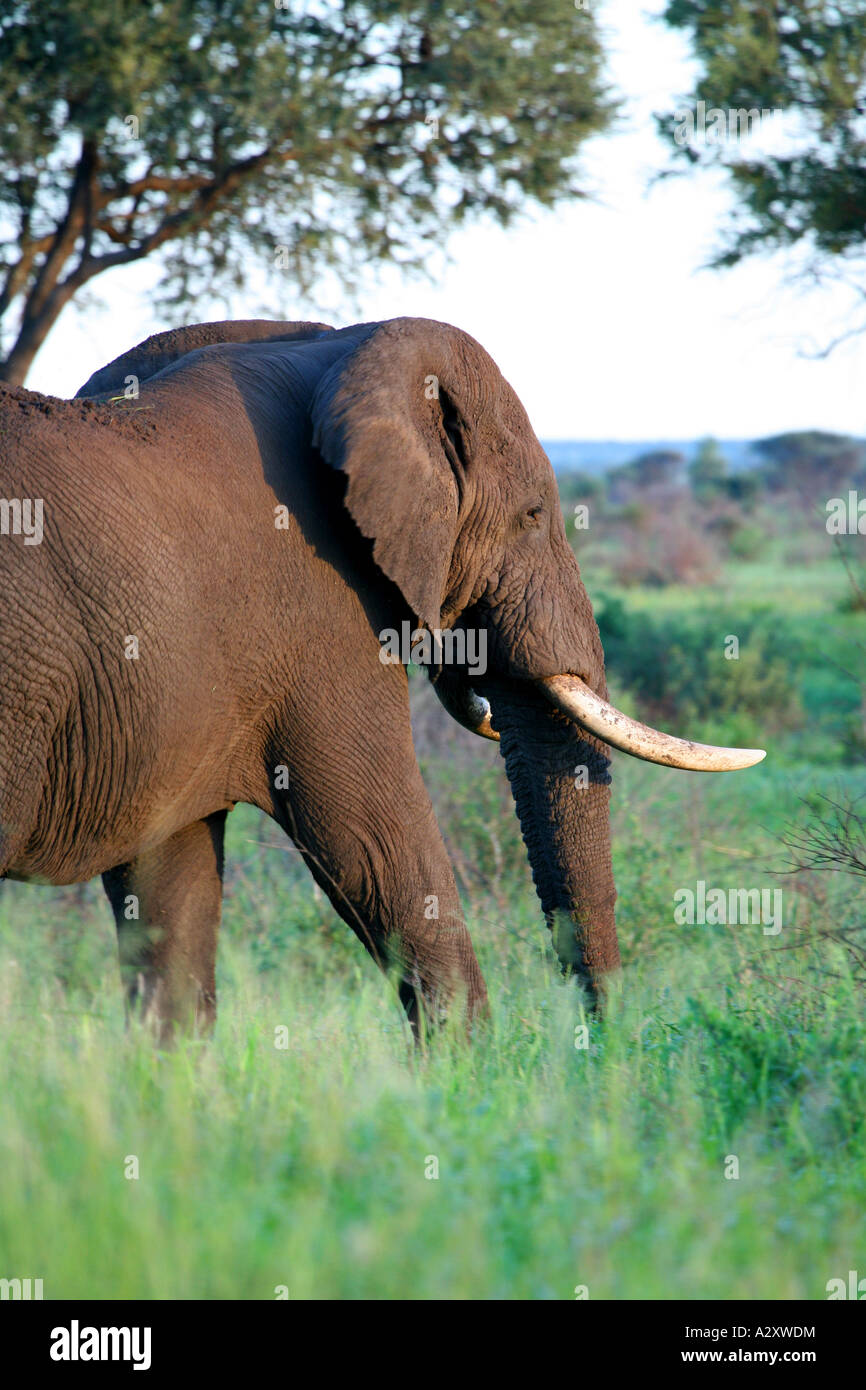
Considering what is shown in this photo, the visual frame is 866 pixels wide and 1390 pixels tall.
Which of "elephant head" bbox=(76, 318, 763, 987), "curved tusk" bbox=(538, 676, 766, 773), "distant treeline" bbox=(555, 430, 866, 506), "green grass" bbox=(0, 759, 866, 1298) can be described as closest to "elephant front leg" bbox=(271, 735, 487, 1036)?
"green grass" bbox=(0, 759, 866, 1298)

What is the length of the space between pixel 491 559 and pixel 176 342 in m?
1.41

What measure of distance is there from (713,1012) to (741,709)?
8514 mm

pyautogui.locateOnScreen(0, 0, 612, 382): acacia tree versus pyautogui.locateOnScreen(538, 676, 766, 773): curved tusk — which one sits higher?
pyautogui.locateOnScreen(0, 0, 612, 382): acacia tree

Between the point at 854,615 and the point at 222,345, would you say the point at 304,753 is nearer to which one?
the point at 222,345

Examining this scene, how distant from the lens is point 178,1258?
281 cm

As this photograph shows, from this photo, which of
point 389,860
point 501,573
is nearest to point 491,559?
point 501,573

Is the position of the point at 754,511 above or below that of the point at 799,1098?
above

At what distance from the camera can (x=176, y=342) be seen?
5379 millimetres

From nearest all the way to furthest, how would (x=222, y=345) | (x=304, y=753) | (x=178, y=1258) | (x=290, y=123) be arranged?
(x=178, y=1258) → (x=304, y=753) → (x=222, y=345) → (x=290, y=123)

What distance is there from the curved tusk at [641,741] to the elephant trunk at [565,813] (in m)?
0.19

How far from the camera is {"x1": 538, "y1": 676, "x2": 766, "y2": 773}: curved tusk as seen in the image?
5.05m

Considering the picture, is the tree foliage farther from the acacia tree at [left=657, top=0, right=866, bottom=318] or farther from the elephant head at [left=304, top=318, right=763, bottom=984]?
the elephant head at [left=304, top=318, right=763, bottom=984]

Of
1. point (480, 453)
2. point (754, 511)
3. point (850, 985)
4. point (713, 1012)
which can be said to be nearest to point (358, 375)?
point (480, 453)

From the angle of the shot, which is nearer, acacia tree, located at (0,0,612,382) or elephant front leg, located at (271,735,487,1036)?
elephant front leg, located at (271,735,487,1036)
